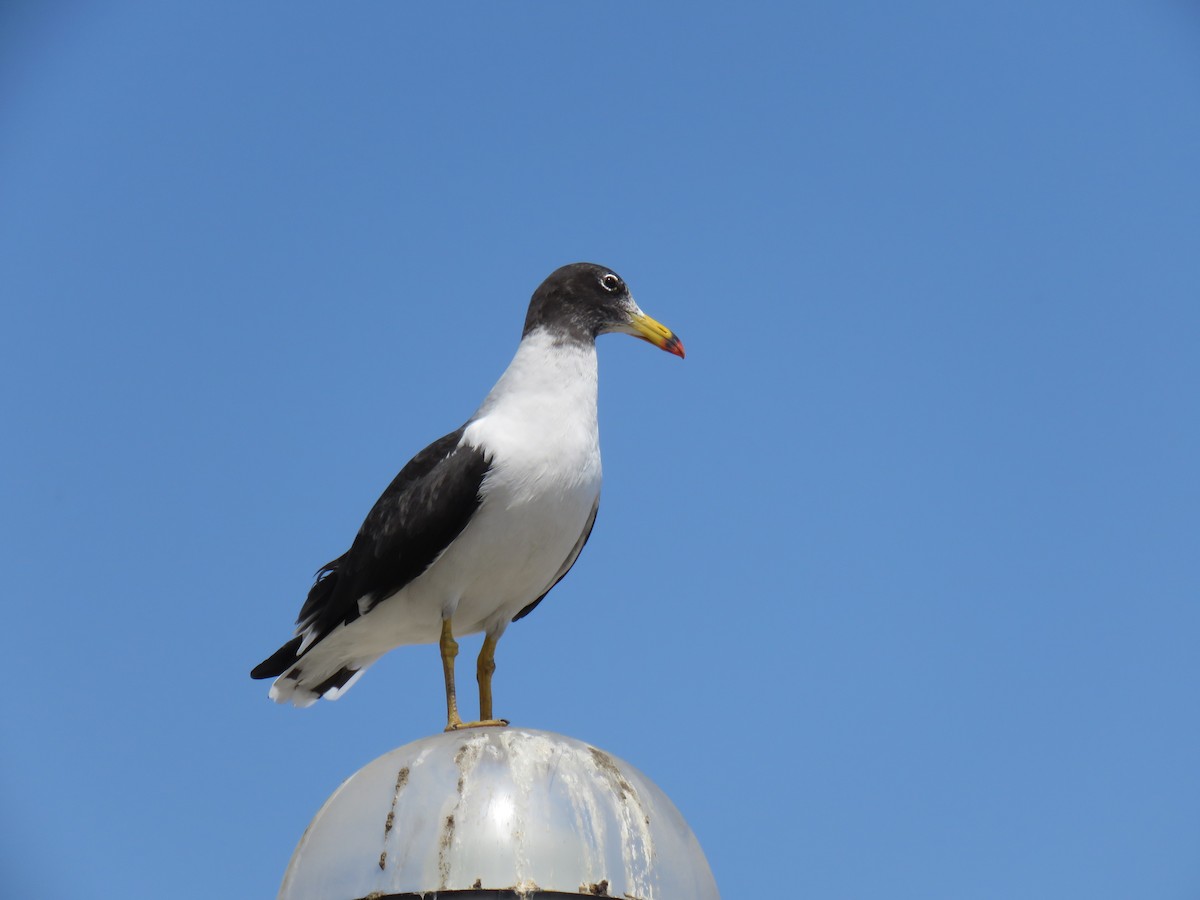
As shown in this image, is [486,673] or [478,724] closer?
[478,724]

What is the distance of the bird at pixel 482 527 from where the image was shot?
7.52 metres

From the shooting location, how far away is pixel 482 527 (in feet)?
24.7

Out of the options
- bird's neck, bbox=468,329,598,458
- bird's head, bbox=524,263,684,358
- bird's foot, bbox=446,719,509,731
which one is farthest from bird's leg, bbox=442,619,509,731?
bird's head, bbox=524,263,684,358

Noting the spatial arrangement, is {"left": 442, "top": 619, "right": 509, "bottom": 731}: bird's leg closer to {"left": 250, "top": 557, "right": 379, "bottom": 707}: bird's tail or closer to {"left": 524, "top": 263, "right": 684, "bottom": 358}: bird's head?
{"left": 250, "top": 557, "right": 379, "bottom": 707}: bird's tail

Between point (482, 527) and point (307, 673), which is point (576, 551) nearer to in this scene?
point (482, 527)

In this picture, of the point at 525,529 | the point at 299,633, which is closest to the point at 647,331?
the point at 525,529

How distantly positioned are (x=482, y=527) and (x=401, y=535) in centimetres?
47

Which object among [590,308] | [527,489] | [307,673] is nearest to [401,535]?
[527,489]

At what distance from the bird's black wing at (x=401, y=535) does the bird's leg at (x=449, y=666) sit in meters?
0.35

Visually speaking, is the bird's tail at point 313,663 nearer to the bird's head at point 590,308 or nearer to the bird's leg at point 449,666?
the bird's leg at point 449,666

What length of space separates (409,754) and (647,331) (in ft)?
13.4

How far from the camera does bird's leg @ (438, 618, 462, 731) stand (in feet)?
24.3

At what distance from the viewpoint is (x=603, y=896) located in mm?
4848

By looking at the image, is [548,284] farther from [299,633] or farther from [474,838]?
[474,838]
